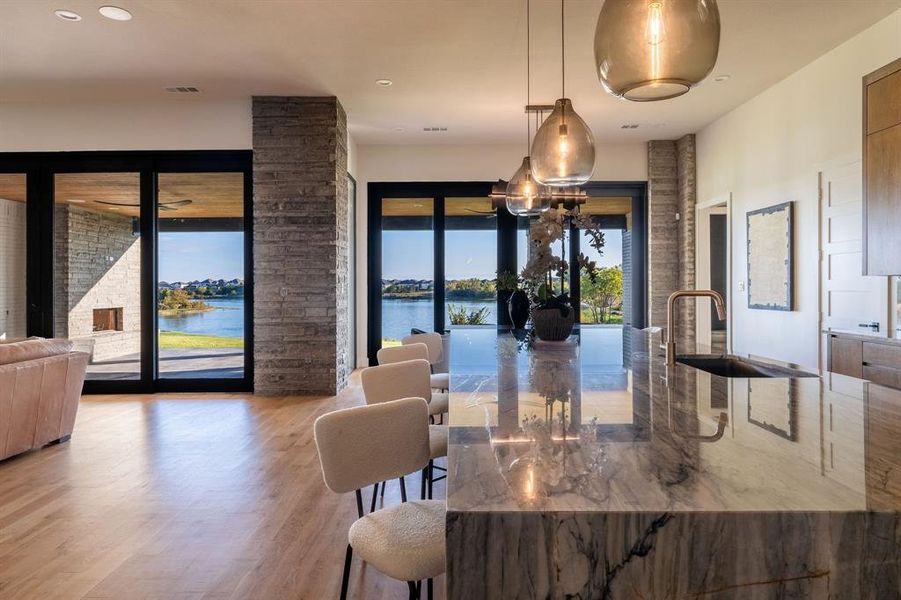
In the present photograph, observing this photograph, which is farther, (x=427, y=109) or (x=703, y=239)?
(x=703, y=239)

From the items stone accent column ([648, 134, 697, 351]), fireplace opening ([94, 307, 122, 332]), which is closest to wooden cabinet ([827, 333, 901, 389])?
stone accent column ([648, 134, 697, 351])

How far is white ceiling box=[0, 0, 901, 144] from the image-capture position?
152 inches

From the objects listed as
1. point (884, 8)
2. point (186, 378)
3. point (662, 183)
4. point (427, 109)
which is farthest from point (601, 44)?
point (662, 183)

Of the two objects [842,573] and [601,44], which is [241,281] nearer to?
[601,44]

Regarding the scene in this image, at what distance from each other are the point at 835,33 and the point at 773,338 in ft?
9.02

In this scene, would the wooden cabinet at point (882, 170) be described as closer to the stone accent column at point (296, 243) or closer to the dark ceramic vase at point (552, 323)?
the dark ceramic vase at point (552, 323)

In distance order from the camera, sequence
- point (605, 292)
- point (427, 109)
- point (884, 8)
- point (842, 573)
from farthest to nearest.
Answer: point (605, 292) → point (427, 109) → point (884, 8) → point (842, 573)

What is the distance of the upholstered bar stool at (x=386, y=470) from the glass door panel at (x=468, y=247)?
19.9 feet

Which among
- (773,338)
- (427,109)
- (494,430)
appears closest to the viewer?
(494,430)

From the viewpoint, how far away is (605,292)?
7984 millimetres

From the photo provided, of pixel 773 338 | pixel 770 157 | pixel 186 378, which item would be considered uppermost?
pixel 770 157

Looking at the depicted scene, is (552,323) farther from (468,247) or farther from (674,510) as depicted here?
(468,247)

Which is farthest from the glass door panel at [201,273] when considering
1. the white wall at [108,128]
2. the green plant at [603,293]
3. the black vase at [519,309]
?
the green plant at [603,293]

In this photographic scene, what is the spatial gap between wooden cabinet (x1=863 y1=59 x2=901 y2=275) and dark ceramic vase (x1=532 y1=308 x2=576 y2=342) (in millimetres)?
2275
